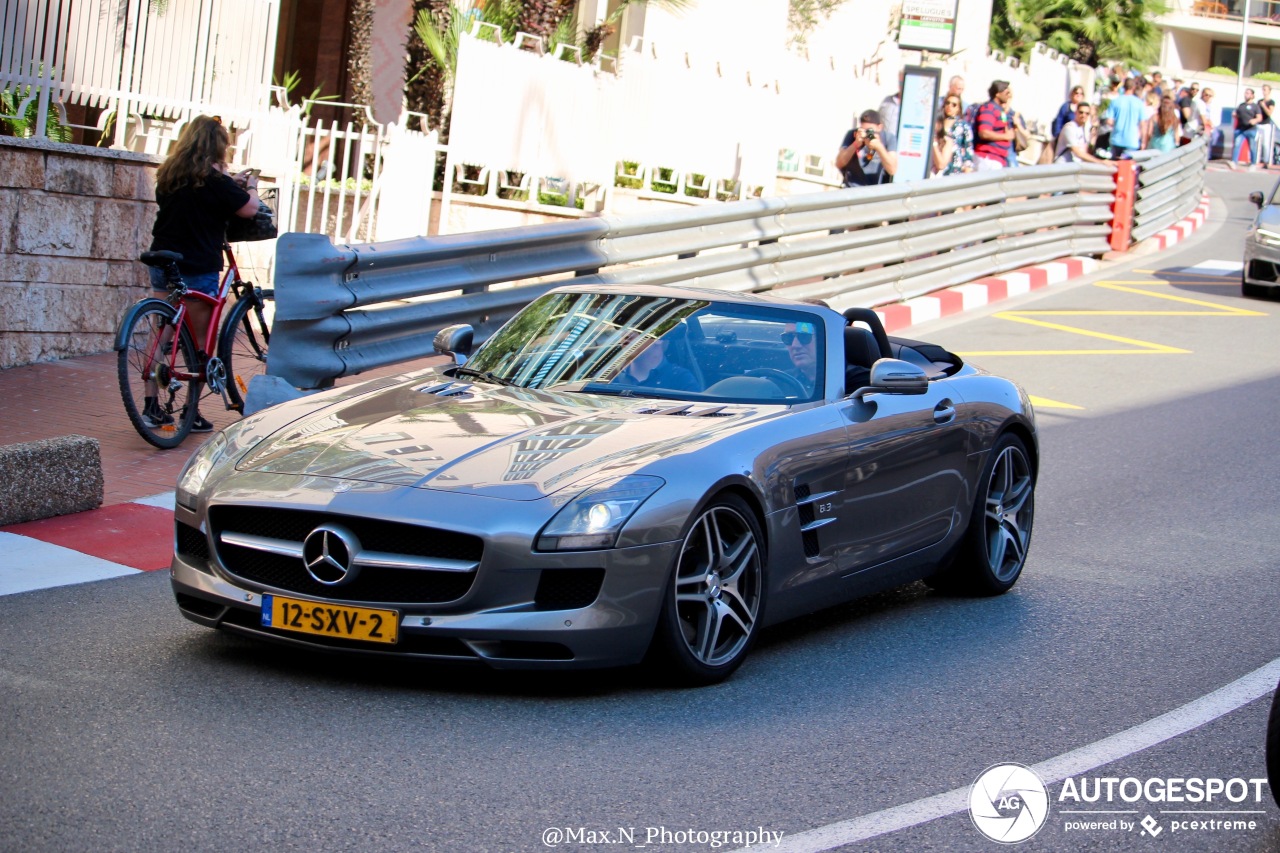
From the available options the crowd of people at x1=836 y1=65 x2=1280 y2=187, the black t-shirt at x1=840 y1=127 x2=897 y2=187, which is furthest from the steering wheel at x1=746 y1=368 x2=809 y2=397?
the black t-shirt at x1=840 y1=127 x2=897 y2=187

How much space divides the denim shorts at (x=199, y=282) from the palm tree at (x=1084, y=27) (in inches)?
1872

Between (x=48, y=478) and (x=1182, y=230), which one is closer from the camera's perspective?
(x=48, y=478)

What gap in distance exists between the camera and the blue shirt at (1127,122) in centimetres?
2392

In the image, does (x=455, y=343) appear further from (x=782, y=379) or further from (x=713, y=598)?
(x=713, y=598)

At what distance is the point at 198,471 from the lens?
5.46m

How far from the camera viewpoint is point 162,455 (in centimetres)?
858

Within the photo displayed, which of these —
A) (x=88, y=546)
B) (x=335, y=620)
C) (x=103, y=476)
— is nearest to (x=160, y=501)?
(x=103, y=476)

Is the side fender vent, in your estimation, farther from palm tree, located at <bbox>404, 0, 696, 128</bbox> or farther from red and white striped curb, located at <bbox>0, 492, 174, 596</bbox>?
palm tree, located at <bbox>404, 0, 696, 128</bbox>

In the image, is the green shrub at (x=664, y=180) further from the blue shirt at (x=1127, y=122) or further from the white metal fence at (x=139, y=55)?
the blue shirt at (x=1127, y=122)

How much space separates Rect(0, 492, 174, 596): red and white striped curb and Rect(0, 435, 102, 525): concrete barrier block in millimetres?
50

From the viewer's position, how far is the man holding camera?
1631 cm

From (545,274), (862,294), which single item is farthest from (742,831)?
(862,294)

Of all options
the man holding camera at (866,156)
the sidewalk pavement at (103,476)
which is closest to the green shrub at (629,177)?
the man holding camera at (866,156)

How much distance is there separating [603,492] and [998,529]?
2772mm
